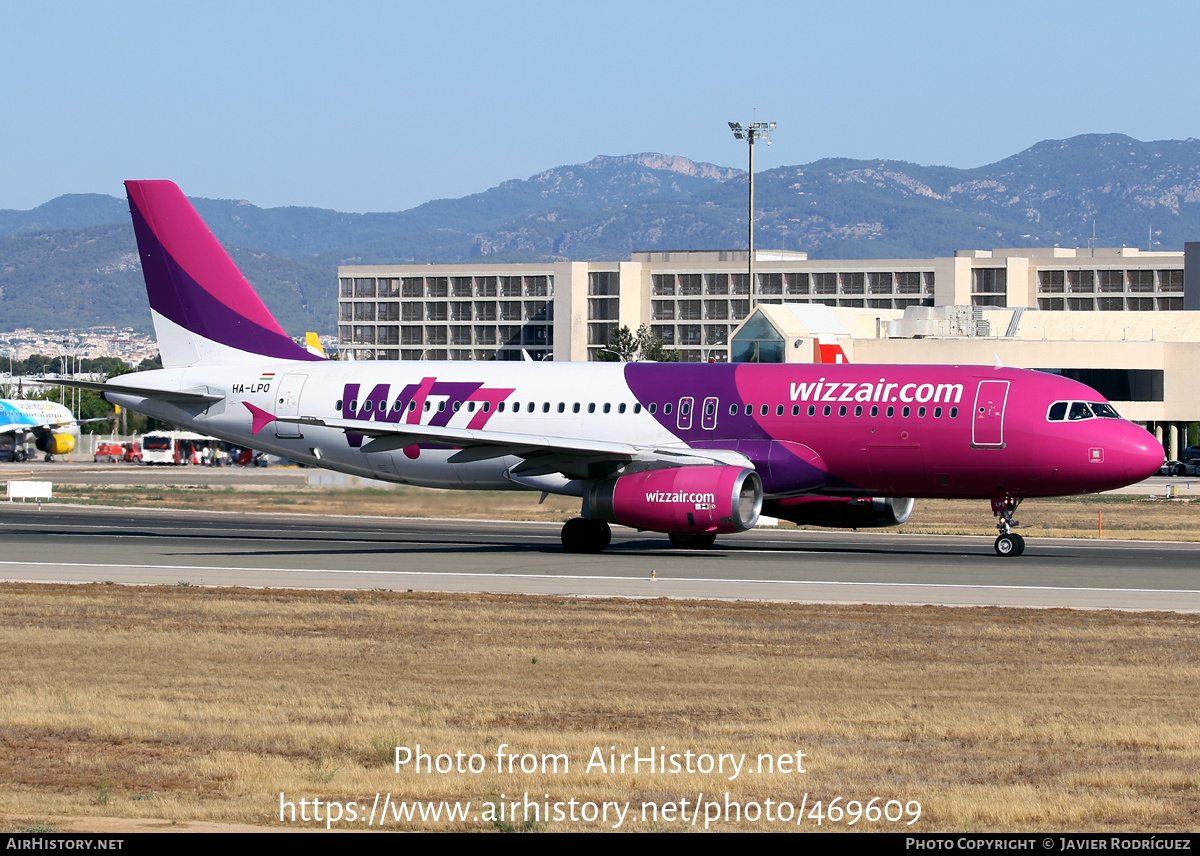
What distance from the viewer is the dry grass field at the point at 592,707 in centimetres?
1162

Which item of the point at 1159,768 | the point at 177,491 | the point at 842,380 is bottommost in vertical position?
the point at 177,491

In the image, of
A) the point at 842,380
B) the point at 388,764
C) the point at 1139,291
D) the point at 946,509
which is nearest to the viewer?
the point at 388,764

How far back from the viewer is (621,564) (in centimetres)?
3316

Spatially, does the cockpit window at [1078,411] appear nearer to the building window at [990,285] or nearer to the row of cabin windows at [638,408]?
the row of cabin windows at [638,408]

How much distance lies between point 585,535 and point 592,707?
20.0 m

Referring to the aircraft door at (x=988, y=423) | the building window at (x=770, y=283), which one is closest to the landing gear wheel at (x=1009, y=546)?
the aircraft door at (x=988, y=423)

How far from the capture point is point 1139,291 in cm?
18700

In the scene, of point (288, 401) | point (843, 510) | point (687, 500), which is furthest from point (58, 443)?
point (687, 500)

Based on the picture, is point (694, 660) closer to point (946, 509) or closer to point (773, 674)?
point (773, 674)

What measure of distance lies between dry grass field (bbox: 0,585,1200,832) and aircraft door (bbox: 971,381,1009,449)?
1036cm

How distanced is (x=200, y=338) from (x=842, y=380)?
17.7 metres

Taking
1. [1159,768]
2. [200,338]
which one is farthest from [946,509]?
[1159,768]

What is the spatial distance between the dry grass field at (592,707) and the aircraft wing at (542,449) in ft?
31.3

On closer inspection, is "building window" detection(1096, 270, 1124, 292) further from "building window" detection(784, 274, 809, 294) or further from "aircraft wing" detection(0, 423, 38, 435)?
"aircraft wing" detection(0, 423, 38, 435)
